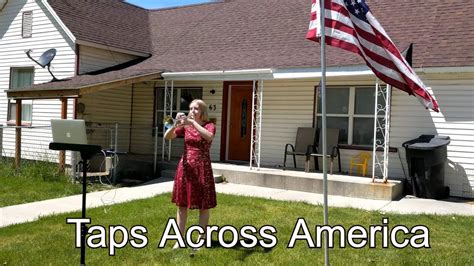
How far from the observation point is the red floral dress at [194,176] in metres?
5.20

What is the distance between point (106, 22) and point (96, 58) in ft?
6.35

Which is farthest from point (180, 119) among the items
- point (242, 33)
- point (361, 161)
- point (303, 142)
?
point (242, 33)

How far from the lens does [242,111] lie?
13.3 meters

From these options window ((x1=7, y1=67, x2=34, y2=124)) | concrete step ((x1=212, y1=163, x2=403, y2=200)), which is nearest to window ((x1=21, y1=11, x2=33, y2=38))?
window ((x1=7, y1=67, x2=34, y2=124))

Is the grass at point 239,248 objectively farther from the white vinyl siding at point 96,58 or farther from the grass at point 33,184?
the white vinyl siding at point 96,58

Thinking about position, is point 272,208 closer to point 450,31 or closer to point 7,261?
point 7,261

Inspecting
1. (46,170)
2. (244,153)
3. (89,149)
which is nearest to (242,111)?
(244,153)

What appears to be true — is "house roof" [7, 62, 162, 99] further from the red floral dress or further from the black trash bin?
the black trash bin

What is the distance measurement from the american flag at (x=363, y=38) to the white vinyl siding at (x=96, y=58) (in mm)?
10397

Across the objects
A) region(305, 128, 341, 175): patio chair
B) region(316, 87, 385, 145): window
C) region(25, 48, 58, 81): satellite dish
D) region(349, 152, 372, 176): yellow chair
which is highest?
region(25, 48, 58, 81): satellite dish

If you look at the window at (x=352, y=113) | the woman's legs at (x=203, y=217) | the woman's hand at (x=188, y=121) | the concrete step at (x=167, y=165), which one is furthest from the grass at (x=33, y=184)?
the window at (x=352, y=113)

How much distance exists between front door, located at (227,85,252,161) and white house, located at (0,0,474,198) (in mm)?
30

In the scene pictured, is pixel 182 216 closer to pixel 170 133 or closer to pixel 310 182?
pixel 170 133

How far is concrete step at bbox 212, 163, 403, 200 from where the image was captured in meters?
9.32
